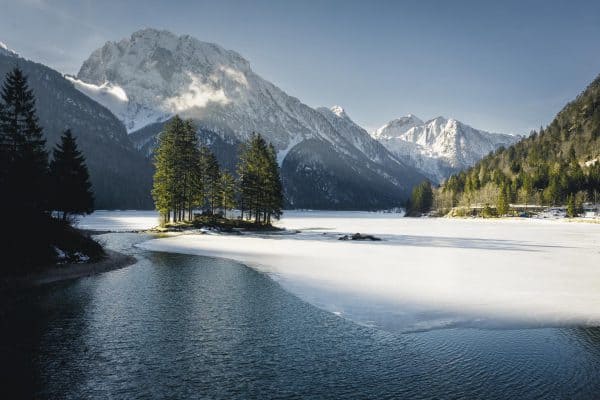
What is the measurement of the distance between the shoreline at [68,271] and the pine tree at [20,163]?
4.30 metres

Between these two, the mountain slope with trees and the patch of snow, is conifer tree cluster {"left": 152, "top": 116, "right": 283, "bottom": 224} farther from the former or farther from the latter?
the mountain slope with trees

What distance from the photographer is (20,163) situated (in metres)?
34.4

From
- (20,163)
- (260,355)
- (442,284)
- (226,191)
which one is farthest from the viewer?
(226,191)

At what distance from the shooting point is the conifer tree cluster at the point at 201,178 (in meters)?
69.2

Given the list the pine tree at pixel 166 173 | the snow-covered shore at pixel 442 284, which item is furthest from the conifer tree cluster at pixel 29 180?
the snow-covered shore at pixel 442 284

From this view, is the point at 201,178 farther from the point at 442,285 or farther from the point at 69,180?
the point at 442,285

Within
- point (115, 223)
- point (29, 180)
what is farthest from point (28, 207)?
point (115, 223)

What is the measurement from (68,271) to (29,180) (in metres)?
11.8

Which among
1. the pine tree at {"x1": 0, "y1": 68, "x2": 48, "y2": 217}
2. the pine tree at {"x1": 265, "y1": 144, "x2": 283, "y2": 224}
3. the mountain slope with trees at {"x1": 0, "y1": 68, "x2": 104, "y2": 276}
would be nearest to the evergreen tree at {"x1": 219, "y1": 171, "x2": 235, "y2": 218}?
the pine tree at {"x1": 265, "y1": 144, "x2": 283, "y2": 224}

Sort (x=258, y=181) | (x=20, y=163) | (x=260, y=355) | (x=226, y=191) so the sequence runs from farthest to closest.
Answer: (x=226, y=191) < (x=258, y=181) < (x=20, y=163) < (x=260, y=355)

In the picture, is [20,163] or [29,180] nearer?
[29,180]

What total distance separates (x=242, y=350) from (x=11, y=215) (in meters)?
20.8

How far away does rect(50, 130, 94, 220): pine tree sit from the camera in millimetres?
52688

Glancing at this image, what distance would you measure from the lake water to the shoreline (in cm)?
405
